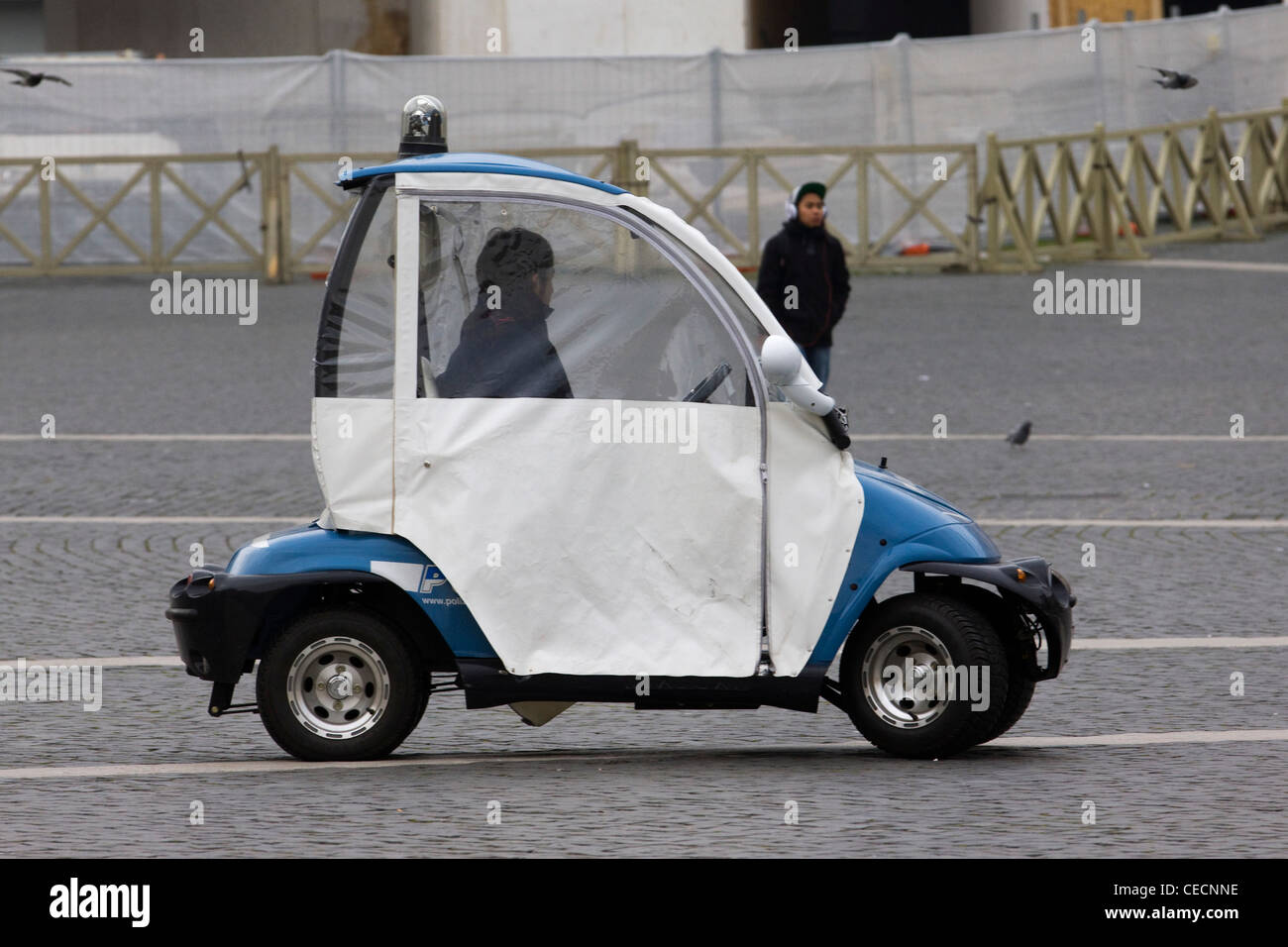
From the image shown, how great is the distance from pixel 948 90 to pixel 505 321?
22.8 meters

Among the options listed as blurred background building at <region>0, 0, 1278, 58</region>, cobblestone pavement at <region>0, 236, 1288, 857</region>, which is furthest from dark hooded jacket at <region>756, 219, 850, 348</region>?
blurred background building at <region>0, 0, 1278, 58</region>

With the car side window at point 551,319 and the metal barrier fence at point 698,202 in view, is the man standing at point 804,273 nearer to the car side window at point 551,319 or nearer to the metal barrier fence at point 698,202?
the car side window at point 551,319

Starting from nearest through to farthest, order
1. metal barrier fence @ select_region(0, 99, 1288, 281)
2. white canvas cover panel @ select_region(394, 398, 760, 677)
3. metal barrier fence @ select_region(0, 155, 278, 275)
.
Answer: white canvas cover panel @ select_region(394, 398, 760, 677) → metal barrier fence @ select_region(0, 99, 1288, 281) → metal barrier fence @ select_region(0, 155, 278, 275)

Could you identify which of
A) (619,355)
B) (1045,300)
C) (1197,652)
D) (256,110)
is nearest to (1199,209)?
(1045,300)

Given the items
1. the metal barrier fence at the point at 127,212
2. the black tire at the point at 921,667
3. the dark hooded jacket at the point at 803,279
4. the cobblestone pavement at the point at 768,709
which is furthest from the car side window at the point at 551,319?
the metal barrier fence at the point at 127,212

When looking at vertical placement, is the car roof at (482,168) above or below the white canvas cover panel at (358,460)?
above

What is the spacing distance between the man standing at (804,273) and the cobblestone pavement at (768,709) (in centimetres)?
88

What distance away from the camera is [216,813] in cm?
600

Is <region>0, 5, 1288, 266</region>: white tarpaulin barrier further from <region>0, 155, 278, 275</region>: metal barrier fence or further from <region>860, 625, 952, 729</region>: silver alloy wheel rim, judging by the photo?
<region>860, 625, 952, 729</region>: silver alloy wheel rim

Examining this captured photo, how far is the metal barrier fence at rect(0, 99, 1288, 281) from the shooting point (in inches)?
1053

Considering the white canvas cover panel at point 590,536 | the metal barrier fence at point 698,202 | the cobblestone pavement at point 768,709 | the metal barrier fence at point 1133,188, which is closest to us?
the cobblestone pavement at point 768,709

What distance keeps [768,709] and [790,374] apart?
172 centimetres

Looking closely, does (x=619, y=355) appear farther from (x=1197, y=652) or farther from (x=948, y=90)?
(x=948, y=90)

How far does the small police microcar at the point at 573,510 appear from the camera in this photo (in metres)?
6.45
